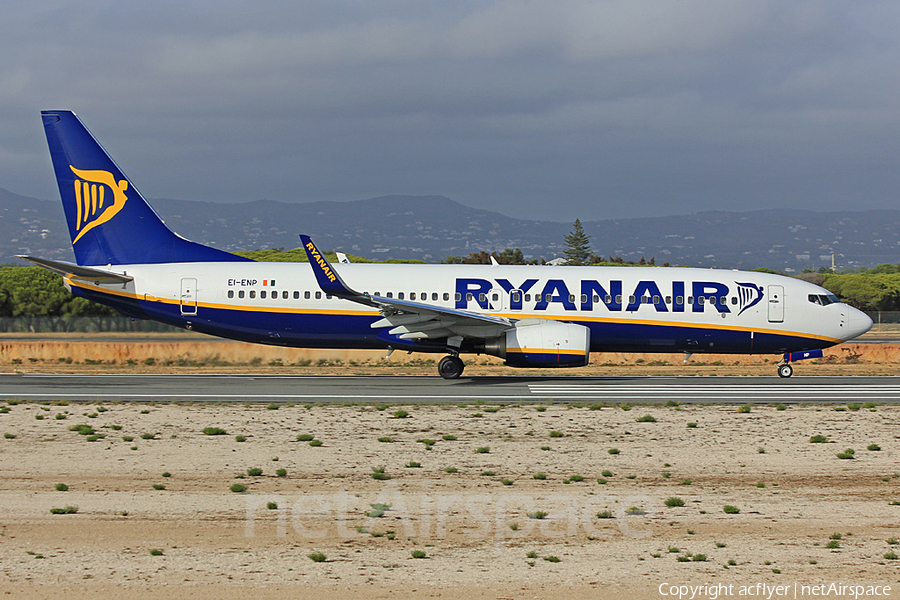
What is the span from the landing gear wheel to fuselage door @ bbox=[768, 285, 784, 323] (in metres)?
9.92

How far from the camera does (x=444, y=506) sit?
10781 millimetres

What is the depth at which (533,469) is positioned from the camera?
12953mm

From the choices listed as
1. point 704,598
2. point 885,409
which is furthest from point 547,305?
point 704,598

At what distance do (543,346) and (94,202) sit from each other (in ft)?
50.5

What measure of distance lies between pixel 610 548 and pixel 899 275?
292ft

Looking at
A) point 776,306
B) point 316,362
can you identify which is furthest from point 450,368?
point 776,306

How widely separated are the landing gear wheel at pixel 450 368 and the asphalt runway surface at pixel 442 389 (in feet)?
1.29

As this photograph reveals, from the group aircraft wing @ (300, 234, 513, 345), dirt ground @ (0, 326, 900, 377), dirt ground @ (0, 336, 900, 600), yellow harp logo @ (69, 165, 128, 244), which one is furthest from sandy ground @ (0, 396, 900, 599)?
dirt ground @ (0, 326, 900, 377)

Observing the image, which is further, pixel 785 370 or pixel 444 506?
pixel 785 370

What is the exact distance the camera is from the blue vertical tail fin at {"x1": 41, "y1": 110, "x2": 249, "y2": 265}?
2762 centimetres

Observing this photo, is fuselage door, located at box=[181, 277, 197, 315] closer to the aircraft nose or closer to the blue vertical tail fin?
the blue vertical tail fin

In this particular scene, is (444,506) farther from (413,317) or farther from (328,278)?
(413,317)

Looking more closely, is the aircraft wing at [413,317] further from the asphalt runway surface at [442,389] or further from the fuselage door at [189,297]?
the fuselage door at [189,297]

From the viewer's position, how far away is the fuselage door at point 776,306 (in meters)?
26.6
